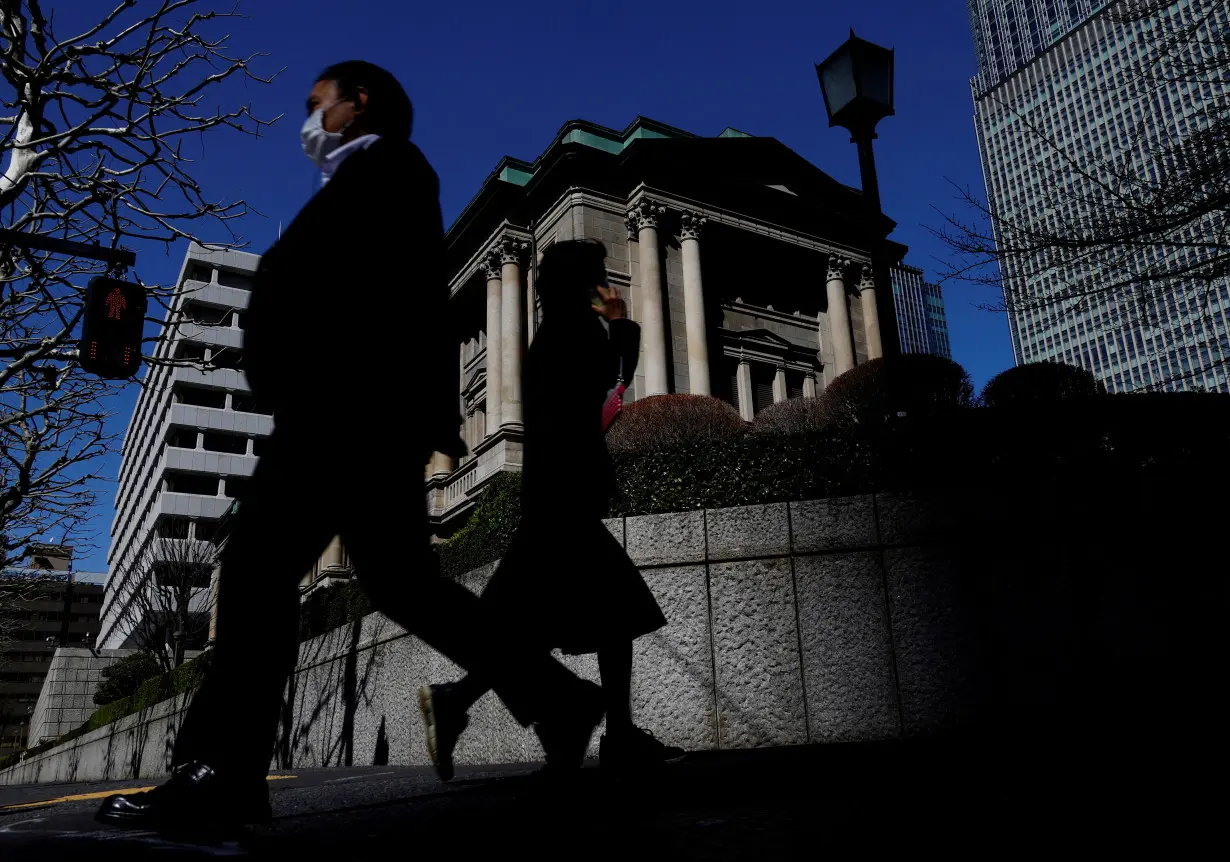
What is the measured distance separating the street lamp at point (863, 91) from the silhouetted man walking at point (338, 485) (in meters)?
6.53

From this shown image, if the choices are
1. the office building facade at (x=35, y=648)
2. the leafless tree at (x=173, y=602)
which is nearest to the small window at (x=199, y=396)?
the leafless tree at (x=173, y=602)

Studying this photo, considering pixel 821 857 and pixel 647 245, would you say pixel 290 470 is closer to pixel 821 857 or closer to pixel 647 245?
pixel 821 857

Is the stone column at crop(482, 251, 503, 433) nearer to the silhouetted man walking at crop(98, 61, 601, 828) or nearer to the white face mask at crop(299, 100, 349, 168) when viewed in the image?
the white face mask at crop(299, 100, 349, 168)

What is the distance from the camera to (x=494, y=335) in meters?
28.9

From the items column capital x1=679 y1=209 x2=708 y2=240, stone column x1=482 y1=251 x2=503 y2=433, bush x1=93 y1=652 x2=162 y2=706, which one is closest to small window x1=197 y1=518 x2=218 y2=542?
bush x1=93 y1=652 x2=162 y2=706

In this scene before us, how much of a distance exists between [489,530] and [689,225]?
19.7 metres

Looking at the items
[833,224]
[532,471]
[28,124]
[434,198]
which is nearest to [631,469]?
[532,471]

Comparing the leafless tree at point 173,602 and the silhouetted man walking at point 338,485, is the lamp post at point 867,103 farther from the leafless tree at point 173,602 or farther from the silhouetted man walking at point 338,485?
the leafless tree at point 173,602

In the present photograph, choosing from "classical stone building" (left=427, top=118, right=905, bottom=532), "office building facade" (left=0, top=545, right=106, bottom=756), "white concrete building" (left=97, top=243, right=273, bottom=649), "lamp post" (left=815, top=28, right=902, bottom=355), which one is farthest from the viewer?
"office building facade" (left=0, top=545, right=106, bottom=756)

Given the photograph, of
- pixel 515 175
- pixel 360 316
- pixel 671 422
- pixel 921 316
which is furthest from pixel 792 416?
pixel 921 316

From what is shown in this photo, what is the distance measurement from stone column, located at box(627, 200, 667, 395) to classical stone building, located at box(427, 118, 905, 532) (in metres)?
0.04

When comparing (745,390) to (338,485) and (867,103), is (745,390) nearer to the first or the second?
(867,103)

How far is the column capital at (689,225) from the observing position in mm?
27250

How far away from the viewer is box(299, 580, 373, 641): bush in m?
11.9
